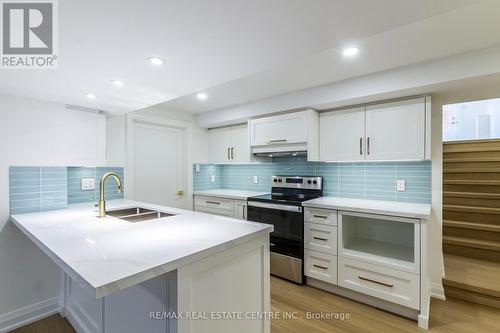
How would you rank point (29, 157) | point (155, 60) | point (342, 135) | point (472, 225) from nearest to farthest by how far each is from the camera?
point (155, 60), point (29, 157), point (342, 135), point (472, 225)

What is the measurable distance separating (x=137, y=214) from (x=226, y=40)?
179 cm

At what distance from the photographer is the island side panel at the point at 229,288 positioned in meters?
1.09

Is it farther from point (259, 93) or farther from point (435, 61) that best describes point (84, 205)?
point (435, 61)

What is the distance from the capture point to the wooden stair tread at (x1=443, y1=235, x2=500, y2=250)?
2.86 m

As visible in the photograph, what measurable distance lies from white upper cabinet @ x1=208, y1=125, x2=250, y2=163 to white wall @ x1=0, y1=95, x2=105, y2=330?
6.20 ft

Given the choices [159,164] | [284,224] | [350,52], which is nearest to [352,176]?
[284,224]

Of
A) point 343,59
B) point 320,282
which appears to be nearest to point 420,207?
point 320,282

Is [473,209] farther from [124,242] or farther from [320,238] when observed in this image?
[124,242]

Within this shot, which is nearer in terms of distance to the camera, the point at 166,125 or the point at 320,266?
the point at 320,266

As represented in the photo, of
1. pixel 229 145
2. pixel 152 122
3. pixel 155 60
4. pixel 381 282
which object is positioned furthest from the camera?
pixel 229 145

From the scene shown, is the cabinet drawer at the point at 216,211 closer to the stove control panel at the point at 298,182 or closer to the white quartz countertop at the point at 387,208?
the stove control panel at the point at 298,182

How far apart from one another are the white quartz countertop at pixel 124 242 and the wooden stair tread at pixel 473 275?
2.29m

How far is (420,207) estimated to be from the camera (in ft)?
7.25

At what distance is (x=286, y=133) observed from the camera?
9.43 ft
